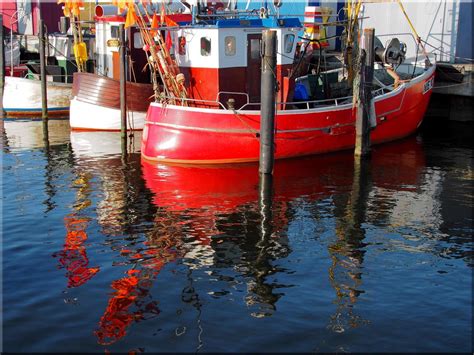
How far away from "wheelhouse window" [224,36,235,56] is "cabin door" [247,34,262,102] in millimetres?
470

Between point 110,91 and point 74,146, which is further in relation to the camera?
point 110,91

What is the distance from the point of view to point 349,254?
12.0 meters

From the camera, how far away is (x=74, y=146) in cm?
2192

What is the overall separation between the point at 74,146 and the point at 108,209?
770 cm

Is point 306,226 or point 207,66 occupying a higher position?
point 207,66

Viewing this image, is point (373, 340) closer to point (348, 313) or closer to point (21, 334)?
point (348, 313)

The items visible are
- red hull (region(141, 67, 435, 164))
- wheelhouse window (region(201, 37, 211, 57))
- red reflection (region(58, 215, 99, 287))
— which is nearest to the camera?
red reflection (region(58, 215, 99, 287))

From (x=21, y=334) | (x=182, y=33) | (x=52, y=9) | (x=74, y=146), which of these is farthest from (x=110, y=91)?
(x=52, y=9)

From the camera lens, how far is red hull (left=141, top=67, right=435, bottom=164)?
1808 cm

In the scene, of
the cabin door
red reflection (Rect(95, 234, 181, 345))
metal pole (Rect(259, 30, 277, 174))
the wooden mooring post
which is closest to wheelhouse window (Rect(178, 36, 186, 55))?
the cabin door

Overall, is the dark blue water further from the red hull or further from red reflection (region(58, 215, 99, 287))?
the red hull

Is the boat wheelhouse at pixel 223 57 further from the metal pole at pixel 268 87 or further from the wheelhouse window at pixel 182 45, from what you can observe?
the metal pole at pixel 268 87

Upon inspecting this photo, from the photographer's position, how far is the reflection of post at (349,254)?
963 centimetres

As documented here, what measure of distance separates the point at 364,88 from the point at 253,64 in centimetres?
315
